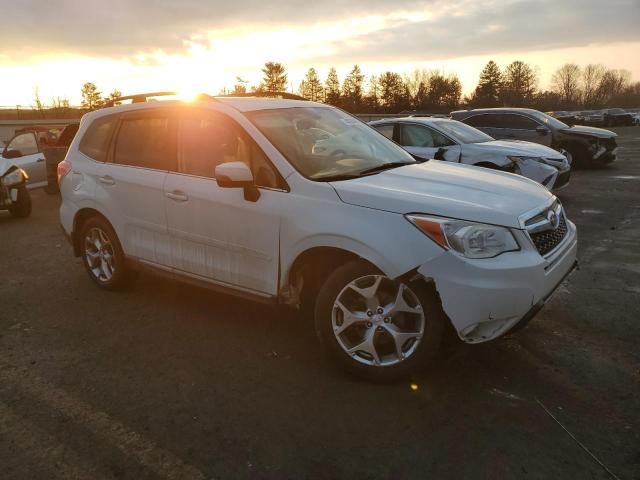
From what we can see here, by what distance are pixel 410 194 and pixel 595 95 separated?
142886 millimetres

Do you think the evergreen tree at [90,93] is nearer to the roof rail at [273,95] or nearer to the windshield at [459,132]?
the windshield at [459,132]

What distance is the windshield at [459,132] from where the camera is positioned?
9766 mm

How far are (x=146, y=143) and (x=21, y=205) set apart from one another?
6.82 m

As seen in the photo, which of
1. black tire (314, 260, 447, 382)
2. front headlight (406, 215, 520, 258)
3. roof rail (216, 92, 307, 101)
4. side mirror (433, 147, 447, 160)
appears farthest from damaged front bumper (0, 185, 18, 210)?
front headlight (406, 215, 520, 258)

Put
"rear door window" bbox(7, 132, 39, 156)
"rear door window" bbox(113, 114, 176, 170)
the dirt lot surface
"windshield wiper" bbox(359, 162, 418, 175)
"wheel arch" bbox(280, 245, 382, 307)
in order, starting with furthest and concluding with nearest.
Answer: "rear door window" bbox(7, 132, 39, 156) < "rear door window" bbox(113, 114, 176, 170) < "windshield wiper" bbox(359, 162, 418, 175) < "wheel arch" bbox(280, 245, 382, 307) < the dirt lot surface

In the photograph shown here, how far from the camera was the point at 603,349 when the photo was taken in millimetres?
3775

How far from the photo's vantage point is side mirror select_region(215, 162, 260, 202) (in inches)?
142

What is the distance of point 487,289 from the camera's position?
2953mm

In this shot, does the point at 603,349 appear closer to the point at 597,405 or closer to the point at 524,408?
the point at 597,405

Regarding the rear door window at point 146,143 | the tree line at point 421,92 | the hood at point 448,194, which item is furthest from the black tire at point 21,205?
the tree line at point 421,92

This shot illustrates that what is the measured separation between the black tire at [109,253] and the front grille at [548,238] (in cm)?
358

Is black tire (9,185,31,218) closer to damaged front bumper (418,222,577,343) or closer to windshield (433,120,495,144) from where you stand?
windshield (433,120,495,144)

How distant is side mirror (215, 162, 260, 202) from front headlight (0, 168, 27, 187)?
315 inches

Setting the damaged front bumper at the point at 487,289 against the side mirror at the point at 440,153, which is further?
the side mirror at the point at 440,153
